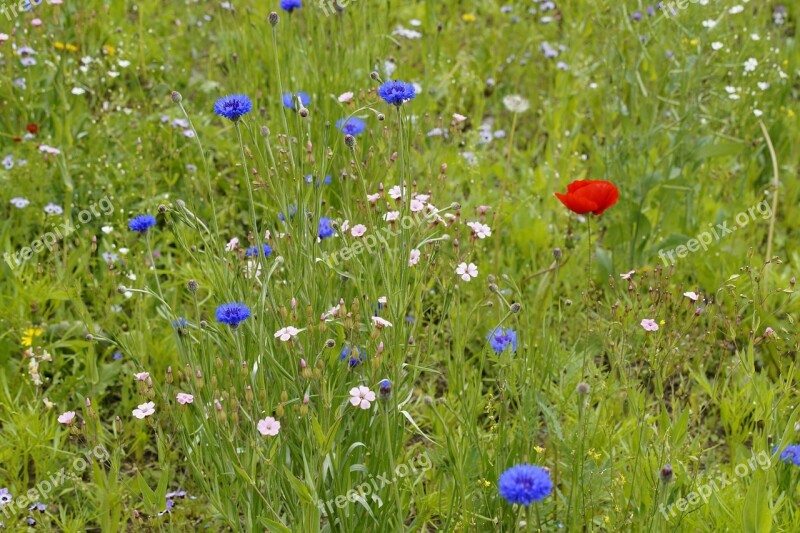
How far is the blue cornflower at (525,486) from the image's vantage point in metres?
1.40

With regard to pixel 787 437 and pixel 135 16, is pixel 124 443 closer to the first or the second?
pixel 787 437

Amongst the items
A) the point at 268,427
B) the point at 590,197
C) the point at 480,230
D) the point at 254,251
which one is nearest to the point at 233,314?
the point at 268,427

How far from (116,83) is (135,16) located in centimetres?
65

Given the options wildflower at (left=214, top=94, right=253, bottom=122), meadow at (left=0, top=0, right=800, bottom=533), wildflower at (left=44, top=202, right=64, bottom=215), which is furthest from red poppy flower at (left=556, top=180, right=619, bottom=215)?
wildflower at (left=44, top=202, right=64, bottom=215)

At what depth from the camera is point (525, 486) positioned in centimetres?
142

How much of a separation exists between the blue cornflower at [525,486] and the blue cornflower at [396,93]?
0.76m

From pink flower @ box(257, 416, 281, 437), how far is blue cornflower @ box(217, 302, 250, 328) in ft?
0.62

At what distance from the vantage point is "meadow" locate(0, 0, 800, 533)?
6.07ft

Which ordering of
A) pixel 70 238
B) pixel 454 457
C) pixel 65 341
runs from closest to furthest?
pixel 454 457 < pixel 65 341 < pixel 70 238

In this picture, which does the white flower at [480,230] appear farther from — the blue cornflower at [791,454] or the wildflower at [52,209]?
the wildflower at [52,209]

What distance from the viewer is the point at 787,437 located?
1840 millimetres

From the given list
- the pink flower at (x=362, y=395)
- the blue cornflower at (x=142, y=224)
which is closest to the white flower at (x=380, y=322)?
the pink flower at (x=362, y=395)

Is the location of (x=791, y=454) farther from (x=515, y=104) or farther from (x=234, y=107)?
(x=515, y=104)

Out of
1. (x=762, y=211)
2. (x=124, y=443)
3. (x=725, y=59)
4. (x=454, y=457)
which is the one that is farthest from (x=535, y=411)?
(x=725, y=59)
